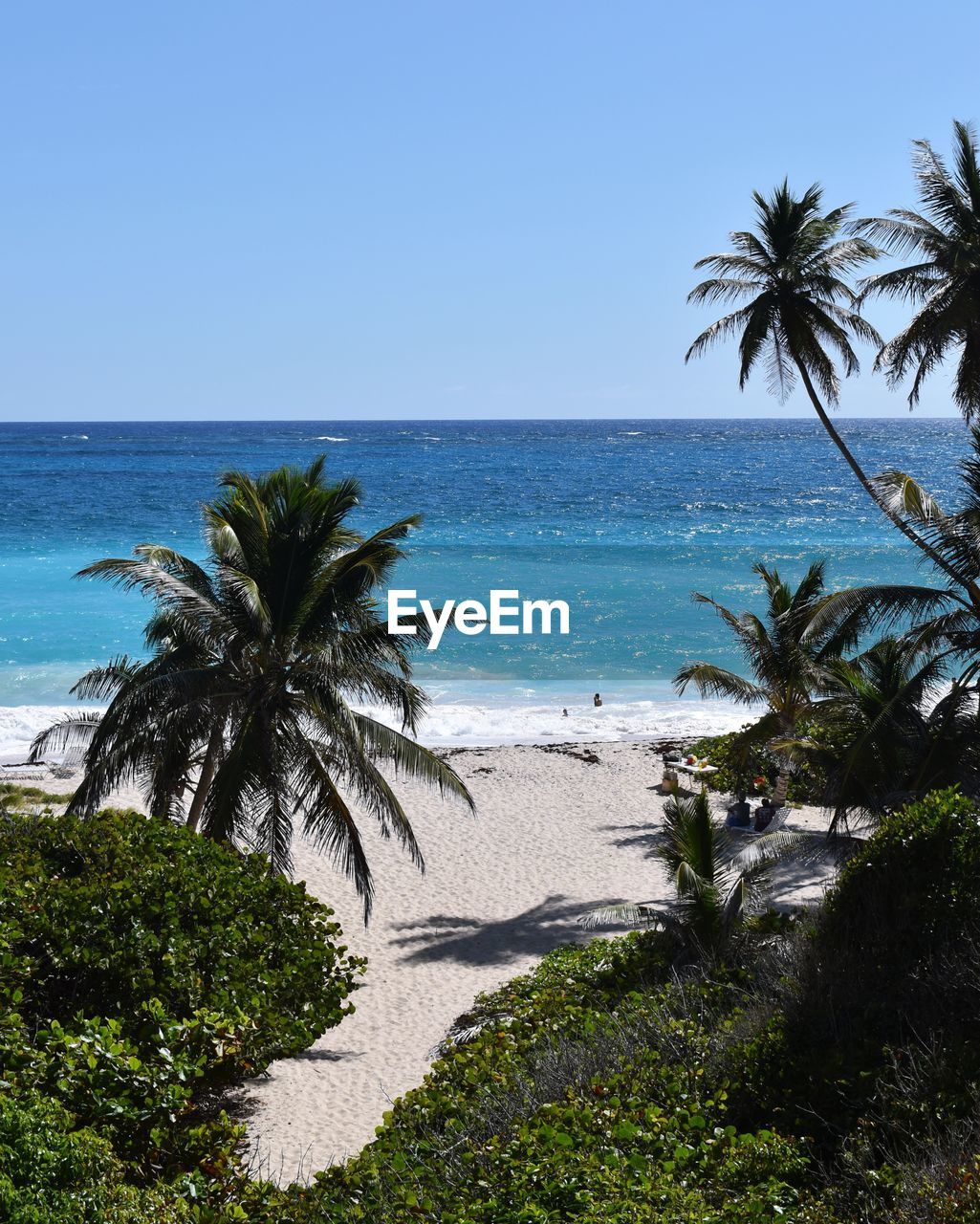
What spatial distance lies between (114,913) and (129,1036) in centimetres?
101

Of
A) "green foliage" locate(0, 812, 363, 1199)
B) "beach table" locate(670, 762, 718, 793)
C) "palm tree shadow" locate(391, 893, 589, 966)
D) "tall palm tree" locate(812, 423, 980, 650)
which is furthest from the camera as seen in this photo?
"beach table" locate(670, 762, 718, 793)

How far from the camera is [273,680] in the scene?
1337cm

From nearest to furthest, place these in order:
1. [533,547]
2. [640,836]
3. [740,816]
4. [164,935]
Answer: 1. [164,935]
2. [740,816]
3. [640,836]
4. [533,547]

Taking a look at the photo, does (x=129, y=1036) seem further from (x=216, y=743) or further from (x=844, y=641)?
(x=844, y=641)

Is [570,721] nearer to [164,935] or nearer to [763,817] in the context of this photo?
[763,817]

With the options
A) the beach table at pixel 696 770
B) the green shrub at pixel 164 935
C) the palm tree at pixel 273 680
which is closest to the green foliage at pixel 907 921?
the green shrub at pixel 164 935

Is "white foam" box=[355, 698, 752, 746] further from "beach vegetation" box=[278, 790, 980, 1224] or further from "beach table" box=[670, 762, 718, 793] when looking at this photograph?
"beach vegetation" box=[278, 790, 980, 1224]

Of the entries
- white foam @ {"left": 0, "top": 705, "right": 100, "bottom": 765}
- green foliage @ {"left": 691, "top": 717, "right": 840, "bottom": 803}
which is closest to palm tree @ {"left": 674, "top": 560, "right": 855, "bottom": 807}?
green foliage @ {"left": 691, "top": 717, "right": 840, "bottom": 803}

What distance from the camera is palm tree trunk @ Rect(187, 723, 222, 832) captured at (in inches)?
549

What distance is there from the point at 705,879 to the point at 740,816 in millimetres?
8900

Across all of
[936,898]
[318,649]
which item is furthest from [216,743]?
[936,898]

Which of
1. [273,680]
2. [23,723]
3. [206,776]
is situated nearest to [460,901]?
[206,776]

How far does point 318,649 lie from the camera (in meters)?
13.3

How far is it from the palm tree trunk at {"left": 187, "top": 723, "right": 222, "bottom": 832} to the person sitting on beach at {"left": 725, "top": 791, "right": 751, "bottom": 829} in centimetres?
976
